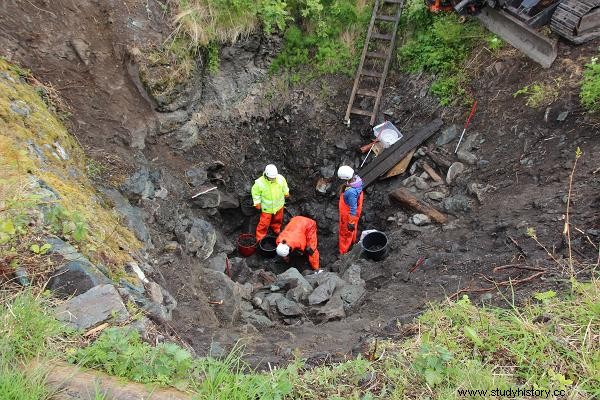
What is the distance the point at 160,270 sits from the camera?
5211 mm

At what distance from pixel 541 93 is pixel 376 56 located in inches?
115

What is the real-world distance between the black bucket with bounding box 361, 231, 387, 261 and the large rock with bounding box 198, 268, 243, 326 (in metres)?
1.99

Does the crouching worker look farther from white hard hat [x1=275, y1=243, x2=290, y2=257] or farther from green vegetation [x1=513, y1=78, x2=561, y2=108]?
green vegetation [x1=513, y1=78, x2=561, y2=108]

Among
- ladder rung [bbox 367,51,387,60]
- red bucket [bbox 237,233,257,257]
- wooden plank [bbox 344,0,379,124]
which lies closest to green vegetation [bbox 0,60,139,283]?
red bucket [bbox 237,233,257,257]

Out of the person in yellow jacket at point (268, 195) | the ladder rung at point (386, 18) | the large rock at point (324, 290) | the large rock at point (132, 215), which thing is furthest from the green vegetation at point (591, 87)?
the large rock at point (132, 215)

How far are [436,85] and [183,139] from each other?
13.9 feet

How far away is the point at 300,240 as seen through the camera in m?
7.16

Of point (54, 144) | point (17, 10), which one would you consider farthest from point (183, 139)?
point (17, 10)

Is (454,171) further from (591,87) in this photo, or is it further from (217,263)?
(217,263)

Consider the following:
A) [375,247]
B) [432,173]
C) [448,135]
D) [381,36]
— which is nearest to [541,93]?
[448,135]

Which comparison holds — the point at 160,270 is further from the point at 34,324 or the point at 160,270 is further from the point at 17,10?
the point at 17,10

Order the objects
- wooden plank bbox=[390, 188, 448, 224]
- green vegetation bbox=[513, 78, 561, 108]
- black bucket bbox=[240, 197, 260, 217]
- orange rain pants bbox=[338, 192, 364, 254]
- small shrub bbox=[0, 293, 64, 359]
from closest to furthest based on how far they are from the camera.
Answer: small shrub bbox=[0, 293, 64, 359] < green vegetation bbox=[513, 78, 561, 108] < wooden plank bbox=[390, 188, 448, 224] < orange rain pants bbox=[338, 192, 364, 254] < black bucket bbox=[240, 197, 260, 217]

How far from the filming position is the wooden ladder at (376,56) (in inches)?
324

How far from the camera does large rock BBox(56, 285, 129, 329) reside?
3.14 meters
